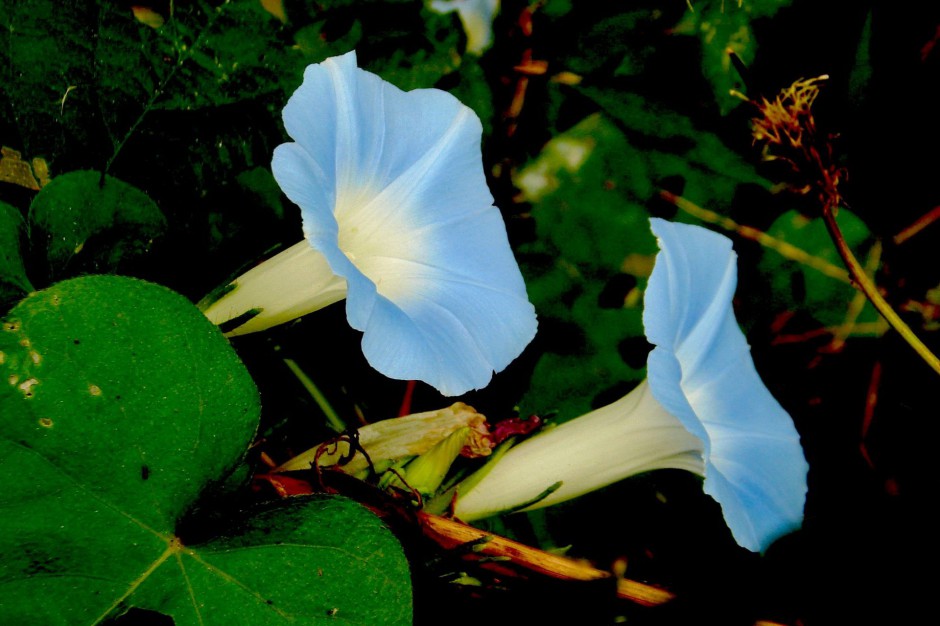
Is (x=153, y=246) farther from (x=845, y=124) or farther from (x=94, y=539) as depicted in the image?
(x=845, y=124)

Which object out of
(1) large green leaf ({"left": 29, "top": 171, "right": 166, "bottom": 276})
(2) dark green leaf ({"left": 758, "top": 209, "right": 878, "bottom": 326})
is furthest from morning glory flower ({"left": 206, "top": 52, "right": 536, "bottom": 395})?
(2) dark green leaf ({"left": 758, "top": 209, "right": 878, "bottom": 326})

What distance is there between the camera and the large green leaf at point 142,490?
27.5 inches

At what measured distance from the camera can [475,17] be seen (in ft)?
4.58

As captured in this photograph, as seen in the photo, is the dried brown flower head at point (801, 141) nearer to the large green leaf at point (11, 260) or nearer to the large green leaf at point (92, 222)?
the large green leaf at point (92, 222)

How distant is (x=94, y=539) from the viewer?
2.39 ft

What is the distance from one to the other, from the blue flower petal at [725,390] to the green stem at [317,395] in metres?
0.56

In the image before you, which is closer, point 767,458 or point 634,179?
point 767,458

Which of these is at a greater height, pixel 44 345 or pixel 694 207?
pixel 44 345

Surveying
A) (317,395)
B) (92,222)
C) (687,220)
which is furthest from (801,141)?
(92,222)

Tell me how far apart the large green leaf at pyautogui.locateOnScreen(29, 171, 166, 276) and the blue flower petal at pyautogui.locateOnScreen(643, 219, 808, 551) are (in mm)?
680

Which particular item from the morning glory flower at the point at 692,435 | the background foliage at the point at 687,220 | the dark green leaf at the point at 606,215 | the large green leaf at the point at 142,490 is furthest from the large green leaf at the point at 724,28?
the large green leaf at the point at 142,490

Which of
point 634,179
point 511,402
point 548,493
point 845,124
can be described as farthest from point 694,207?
point 548,493

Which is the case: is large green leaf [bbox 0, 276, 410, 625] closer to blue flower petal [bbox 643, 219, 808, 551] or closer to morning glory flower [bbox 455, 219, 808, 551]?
morning glory flower [bbox 455, 219, 808, 551]

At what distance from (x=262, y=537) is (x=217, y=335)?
23cm
